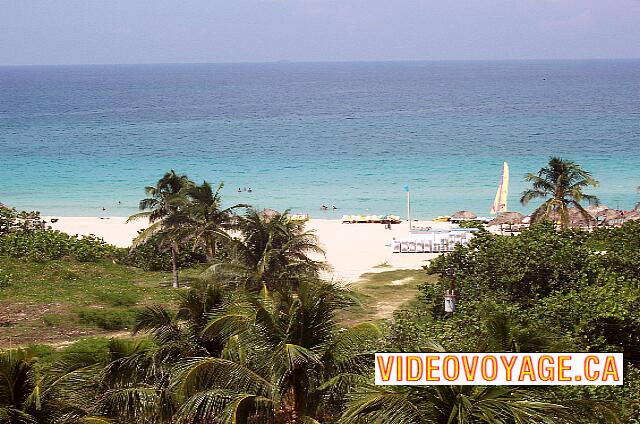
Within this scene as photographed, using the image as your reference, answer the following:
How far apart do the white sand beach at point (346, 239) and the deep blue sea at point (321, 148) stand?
7.09 meters

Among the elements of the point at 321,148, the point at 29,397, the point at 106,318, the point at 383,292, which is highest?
the point at 321,148

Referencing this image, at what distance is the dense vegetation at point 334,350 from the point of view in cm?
774

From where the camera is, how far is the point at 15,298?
904 inches

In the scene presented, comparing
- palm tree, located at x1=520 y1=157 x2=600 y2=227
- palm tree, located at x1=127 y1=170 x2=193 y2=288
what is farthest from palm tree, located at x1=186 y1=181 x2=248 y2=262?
palm tree, located at x1=520 y1=157 x2=600 y2=227

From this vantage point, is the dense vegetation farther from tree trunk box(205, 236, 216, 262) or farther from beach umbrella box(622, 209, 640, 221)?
beach umbrella box(622, 209, 640, 221)

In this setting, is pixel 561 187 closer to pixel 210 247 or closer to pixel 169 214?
pixel 210 247

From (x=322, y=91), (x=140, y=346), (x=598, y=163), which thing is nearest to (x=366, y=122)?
(x=598, y=163)

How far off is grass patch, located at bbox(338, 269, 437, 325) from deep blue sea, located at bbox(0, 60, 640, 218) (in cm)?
2333

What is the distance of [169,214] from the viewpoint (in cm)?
2855

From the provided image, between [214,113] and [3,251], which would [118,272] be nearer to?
[3,251]

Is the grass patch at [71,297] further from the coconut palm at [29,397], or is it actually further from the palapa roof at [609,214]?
the palapa roof at [609,214]

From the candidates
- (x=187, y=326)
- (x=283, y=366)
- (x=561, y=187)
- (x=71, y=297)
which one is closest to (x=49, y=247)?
(x=71, y=297)

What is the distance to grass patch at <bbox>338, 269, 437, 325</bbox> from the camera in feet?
73.8

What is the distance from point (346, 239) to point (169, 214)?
13.8 metres
